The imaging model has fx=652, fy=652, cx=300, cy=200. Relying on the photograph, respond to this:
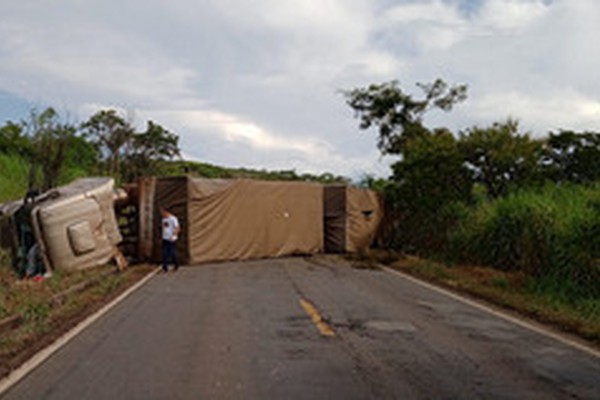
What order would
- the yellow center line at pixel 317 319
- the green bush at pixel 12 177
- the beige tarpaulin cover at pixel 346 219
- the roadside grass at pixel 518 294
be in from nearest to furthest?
1. the yellow center line at pixel 317 319
2. the roadside grass at pixel 518 294
3. the green bush at pixel 12 177
4. the beige tarpaulin cover at pixel 346 219

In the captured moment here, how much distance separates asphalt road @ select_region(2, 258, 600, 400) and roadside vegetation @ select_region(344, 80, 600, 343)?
1950 millimetres

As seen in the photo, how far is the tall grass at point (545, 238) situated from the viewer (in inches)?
518

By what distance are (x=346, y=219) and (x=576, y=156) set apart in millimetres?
13207

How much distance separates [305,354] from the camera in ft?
23.2

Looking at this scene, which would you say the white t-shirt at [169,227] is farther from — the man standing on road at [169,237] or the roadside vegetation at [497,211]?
the roadside vegetation at [497,211]

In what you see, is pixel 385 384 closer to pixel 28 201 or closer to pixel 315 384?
pixel 315 384

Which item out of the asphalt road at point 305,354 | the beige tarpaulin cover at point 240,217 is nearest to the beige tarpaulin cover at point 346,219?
the beige tarpaulin cover at point 240,217

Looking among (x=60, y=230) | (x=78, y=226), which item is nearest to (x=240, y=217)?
(x=78, y=226)

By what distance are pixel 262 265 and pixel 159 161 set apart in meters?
19.1

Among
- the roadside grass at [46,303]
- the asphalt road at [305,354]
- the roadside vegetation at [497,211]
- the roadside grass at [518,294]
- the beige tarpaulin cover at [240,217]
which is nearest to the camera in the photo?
the asphalt road at [305,354]

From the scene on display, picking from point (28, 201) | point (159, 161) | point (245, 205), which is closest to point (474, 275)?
point (245, 205)

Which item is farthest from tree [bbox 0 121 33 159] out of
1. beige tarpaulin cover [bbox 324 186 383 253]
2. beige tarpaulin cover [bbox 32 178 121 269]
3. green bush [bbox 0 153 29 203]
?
beige tarpaulin cover [bbox 324 186 383 253]

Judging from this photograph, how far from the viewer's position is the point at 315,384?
19.2 feet

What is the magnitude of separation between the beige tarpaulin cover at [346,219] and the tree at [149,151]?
36.7 feet
